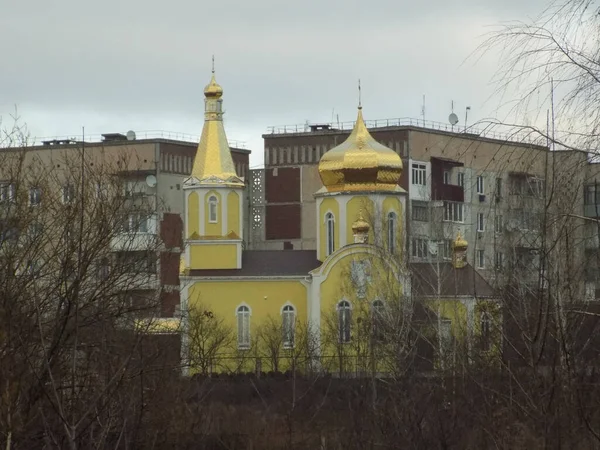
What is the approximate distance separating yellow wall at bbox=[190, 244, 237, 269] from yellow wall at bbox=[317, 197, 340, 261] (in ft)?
8.22

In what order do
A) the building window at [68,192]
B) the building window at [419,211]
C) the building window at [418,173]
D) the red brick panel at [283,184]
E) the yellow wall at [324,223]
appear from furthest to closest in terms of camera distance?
the red brick panel at [283,184], the building window at [418,173], the building window at [419,211], the yellow wall at [324,223], the building window at [68,192]

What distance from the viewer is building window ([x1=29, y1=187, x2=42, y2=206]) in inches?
791

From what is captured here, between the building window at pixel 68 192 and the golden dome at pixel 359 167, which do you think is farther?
the golden dome at pixel 359 167

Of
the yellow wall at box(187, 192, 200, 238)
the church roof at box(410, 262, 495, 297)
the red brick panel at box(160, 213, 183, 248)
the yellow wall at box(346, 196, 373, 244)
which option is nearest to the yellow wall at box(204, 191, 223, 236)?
the yellow wall at box(187, 192, 200, 238)

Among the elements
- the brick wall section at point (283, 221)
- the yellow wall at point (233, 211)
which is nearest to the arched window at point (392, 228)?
the yellow wall at point (233, 211)

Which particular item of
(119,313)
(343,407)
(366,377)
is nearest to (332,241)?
(366,377)

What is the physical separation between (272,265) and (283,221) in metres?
17.6

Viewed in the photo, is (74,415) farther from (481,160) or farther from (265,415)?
(481,160)

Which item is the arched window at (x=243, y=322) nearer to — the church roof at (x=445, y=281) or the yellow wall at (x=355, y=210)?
the yellow wall at (x=355, y=210)

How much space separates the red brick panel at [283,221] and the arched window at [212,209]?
17.0 m

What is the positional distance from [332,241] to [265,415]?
629 inches

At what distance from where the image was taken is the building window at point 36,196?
20.1 metres

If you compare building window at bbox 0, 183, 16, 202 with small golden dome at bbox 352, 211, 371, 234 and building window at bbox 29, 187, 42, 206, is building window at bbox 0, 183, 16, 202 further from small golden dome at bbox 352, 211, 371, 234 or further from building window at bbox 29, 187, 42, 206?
small golden dome at bbox 352, 211, 371, 234

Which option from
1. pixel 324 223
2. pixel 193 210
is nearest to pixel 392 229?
pixel 324 223
